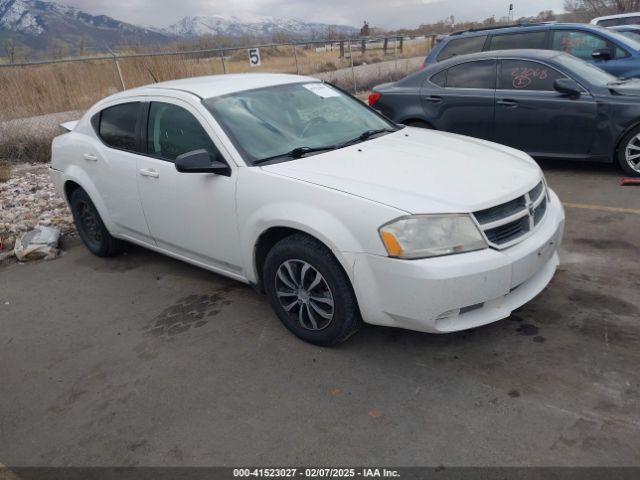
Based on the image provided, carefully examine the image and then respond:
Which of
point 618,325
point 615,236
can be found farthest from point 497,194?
point 615,236

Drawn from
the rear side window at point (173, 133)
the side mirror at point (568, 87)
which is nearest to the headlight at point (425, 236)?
the rear side window at point (173, 133)

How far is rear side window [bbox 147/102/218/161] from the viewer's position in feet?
12.3

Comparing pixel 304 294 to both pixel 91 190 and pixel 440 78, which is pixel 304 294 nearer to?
pixel 91 190

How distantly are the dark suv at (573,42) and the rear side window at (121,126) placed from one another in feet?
20.0

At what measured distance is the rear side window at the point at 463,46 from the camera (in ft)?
28.0

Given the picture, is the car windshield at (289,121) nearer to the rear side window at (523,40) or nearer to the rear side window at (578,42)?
the rear side window at (523,40)

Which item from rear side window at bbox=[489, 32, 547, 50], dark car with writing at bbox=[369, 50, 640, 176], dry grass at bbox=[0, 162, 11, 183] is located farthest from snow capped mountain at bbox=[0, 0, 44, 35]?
dark car with writing at bbox=[369, 50, 640, 176]

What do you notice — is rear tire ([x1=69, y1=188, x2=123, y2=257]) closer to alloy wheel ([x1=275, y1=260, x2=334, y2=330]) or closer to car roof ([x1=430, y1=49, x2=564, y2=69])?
alloy wheel ([x1=275, y1=260, x2=334, y2=330])

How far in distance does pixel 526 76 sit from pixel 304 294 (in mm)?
4764

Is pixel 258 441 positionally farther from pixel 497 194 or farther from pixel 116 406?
pixel 497 194

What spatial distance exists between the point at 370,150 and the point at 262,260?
1.05 m

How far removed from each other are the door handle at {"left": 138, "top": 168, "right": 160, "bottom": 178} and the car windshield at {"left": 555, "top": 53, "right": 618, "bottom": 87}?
16.3 feet

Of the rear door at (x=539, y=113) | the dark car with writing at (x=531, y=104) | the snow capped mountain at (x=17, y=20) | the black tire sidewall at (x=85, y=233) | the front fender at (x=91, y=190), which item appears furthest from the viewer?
the snow capped mountain at (x=17, y=20)

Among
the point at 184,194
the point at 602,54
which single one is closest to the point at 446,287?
the point at 184,194
